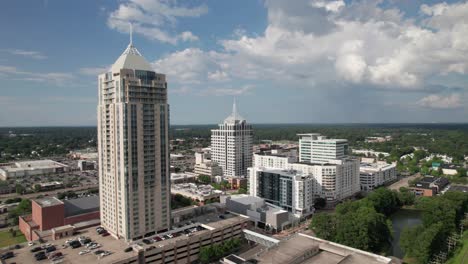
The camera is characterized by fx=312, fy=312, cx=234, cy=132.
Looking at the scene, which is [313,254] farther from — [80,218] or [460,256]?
[80,218]

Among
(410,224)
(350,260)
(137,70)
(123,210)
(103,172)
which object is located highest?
(137,70)

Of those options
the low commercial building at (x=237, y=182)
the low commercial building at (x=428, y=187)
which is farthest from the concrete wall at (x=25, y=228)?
the low commercial building at (x=428, y=187)

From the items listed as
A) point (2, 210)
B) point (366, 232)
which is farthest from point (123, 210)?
point (2, 210)

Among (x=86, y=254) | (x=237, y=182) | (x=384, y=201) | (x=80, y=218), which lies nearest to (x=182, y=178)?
(x=237, y=182)

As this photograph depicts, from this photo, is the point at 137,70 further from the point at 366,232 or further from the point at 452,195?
the point at 452,195

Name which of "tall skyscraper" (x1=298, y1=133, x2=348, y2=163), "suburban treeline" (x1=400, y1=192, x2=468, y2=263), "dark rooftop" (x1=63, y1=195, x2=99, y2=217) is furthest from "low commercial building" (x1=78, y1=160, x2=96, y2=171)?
"suburban treeline" (x1=400, y1=192, x2=468, y2=263)
